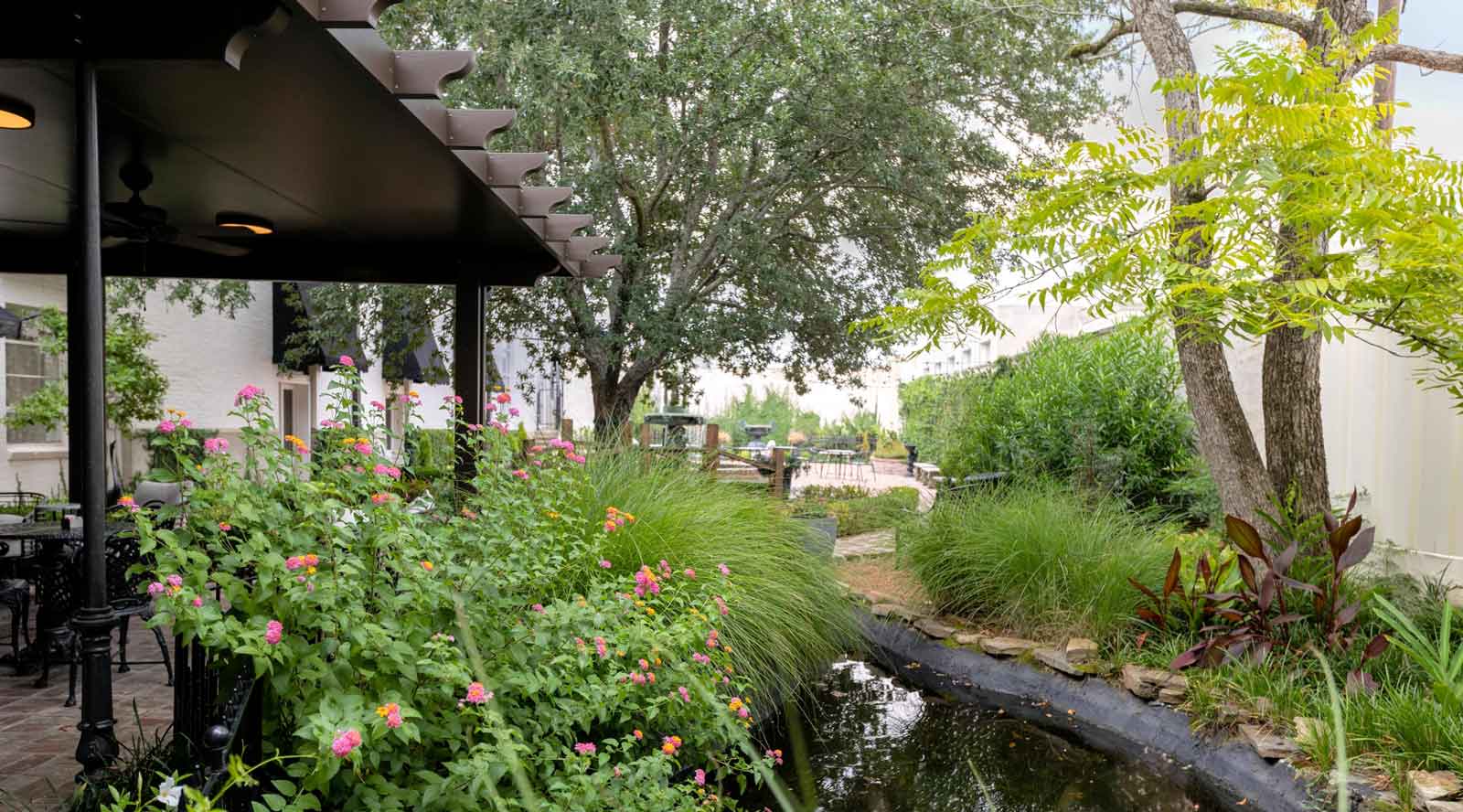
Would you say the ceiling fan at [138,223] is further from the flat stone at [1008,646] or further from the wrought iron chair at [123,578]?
the flat stone at [1008,646]

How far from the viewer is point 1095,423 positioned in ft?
27.2

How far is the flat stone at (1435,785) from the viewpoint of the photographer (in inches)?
117

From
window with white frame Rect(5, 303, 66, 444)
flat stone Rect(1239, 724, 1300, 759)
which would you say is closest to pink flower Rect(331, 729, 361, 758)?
flat stone Rect(1239, 724, 1300, 759)

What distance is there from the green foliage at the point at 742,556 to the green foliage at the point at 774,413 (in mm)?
16291

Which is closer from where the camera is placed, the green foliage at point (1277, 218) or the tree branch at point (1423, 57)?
the green foliage at point (1277, 218)

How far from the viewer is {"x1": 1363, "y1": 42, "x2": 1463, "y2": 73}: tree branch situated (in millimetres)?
5016

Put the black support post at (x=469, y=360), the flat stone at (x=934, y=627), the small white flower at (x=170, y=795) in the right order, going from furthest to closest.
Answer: the black support post at (x=469, y=360) → the flat stone at (x=934, y=627) → the small white flower at (x=170, y=795)

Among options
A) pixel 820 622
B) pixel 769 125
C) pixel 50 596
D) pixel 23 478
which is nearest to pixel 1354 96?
pixel 820 622

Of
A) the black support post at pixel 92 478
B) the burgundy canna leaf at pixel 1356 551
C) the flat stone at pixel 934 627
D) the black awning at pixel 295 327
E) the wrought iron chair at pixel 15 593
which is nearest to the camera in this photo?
the black support post at pixel 92 478

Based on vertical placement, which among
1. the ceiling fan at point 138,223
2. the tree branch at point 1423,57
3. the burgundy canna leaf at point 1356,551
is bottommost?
the burgundy canna leaf at point 1356,551

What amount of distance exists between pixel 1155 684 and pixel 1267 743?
67 centimetres

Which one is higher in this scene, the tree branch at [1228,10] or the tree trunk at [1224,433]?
the tree branch at [1228,10]

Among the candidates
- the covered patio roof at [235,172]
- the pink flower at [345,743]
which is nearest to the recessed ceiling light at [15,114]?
the covered patio roof at [235,172]

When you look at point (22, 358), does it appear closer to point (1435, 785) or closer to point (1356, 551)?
point (1356, 551)
